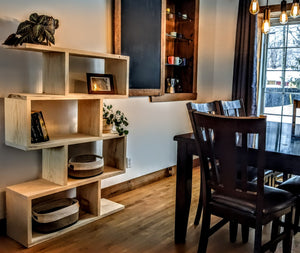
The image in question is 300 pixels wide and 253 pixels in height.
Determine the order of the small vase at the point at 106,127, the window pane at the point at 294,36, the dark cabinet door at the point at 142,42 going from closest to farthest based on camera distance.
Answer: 1. the small vase at the point at 106,127
2. the dark cabinet door at the point at 142,42
3. the window pane at the point at 294,36

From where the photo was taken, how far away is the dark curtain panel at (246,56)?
4188 mm

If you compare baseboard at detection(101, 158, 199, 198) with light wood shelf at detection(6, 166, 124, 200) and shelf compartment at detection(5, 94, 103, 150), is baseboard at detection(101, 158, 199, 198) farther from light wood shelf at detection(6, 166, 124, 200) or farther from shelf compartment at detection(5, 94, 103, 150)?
shelf compartment at detection(5, 94, 103, 150)

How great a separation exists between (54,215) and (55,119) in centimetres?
78

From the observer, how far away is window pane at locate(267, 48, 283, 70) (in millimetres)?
4234

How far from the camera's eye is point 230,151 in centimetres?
177

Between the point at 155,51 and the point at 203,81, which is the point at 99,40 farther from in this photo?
the point at 203,81

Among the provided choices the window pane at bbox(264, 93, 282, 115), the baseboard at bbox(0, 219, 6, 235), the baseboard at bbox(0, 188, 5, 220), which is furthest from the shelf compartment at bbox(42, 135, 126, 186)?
the window pane at bbox(264, 93, 282, 115)

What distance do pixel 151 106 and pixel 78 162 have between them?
1.27m

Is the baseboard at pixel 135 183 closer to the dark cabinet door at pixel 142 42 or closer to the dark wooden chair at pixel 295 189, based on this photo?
the dark cabinet door at pixel 142 42

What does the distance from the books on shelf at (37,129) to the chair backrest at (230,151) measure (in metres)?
1.12

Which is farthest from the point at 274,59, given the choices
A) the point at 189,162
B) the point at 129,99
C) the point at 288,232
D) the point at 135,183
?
the point at 288,232

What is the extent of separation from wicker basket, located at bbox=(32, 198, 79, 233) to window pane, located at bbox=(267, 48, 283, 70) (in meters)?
3.06

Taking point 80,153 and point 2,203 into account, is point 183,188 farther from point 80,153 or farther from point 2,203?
point 2,203

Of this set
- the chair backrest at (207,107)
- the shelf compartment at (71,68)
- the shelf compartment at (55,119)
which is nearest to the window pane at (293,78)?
the chair backrest at (207,107)
